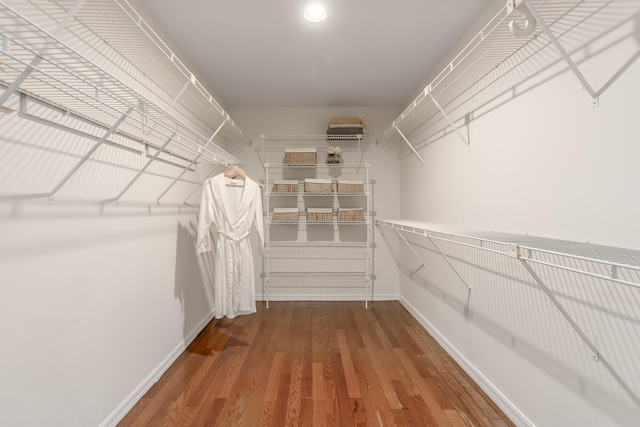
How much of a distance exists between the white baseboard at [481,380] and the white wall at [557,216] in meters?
0.01

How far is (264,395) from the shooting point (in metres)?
1.87

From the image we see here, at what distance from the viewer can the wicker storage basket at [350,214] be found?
3365 millimetres

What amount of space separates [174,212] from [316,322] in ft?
5.43

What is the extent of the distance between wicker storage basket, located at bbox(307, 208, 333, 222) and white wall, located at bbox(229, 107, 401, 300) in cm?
70

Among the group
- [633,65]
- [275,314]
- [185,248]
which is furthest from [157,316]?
[633,65]

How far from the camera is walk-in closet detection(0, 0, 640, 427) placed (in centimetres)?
108

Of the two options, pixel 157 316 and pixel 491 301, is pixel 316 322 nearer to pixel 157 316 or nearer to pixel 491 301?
pixel 157 316

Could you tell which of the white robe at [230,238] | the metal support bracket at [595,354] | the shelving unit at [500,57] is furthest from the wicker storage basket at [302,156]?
the metal support bracket at [595,354]

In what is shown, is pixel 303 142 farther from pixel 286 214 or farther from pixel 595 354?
pixel 595 354

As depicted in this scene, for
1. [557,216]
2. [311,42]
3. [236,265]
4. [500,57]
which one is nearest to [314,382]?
[236,265]

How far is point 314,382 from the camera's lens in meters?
2.00

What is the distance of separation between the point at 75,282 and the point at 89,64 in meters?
0.92

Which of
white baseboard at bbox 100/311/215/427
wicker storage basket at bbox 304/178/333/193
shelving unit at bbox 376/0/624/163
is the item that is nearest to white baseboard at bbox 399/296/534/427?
shelving unit at bbox 376/0/624/163

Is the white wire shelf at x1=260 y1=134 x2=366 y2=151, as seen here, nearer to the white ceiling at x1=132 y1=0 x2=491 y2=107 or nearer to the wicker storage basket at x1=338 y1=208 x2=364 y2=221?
the white ceiling at x1=132 y1=0 x2=491 y2=107
